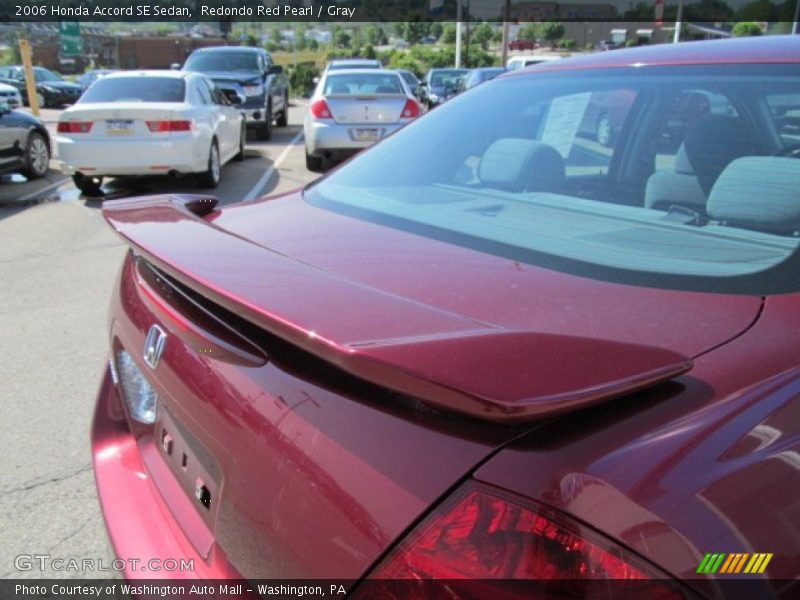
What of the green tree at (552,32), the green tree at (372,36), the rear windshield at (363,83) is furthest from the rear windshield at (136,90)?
the green tree at (372,36)

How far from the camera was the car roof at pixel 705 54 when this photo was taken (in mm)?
1871

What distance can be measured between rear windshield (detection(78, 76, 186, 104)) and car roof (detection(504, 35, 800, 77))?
7886 millimetres

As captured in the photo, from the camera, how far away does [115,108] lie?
325 inches

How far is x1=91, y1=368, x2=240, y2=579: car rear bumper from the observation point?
1.43 m

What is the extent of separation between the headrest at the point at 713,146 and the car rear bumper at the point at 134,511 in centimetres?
157

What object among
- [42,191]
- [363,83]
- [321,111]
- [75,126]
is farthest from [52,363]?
[363,83]

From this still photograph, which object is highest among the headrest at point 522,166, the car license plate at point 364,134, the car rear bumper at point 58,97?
the headrest at point 522,166

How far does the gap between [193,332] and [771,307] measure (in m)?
1.14

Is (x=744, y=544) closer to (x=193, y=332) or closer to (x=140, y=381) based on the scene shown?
(x=193, y=332)

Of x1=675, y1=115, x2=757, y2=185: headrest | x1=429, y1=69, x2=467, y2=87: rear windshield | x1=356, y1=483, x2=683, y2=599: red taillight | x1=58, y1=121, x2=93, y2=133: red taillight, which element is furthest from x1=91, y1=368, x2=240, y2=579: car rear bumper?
x1=429, y1=69, x2=467, y2=87: rear windshield

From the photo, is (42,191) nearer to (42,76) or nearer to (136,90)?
(136,90)

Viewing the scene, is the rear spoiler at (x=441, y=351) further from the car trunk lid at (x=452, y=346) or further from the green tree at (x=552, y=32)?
the green tree at (x=552, y=32)

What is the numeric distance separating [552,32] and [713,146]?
29.1m

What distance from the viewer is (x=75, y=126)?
8.30 metres
